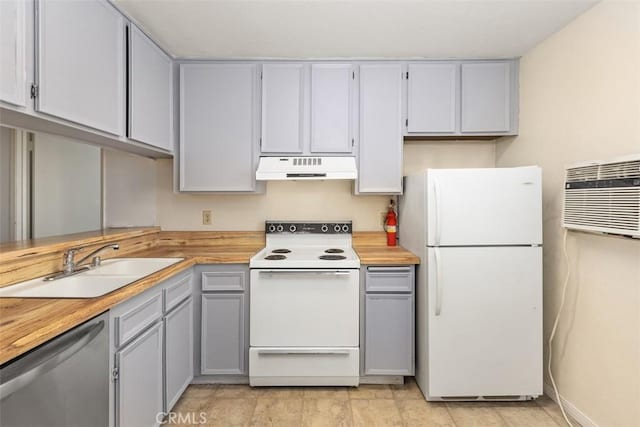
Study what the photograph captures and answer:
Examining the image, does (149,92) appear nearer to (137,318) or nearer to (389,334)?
(137,318)

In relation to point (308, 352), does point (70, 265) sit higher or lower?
higher

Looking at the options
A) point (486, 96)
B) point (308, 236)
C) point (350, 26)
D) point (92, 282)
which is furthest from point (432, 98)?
point (92, 282)

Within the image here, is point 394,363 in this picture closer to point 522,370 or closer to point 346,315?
point 346,315

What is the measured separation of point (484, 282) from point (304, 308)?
117 cm

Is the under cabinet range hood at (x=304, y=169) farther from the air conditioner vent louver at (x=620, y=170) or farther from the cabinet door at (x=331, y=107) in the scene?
the air conditioner vent louver at (x=620, y=170)

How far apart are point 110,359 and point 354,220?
79.6 inches

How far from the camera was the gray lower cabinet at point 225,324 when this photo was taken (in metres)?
2.39

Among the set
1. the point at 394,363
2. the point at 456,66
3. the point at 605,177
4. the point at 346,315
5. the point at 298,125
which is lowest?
the point at 394,363

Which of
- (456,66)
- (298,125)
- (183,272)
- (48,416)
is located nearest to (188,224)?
(183,272)

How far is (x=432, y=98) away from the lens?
267cm

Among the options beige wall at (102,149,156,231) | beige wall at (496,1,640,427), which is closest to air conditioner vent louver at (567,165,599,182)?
beige wall at (496,1,640,427)

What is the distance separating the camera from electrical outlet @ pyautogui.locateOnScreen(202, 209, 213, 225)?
2.98 m

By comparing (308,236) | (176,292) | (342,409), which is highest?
(308,236)

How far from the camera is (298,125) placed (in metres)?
2.67
